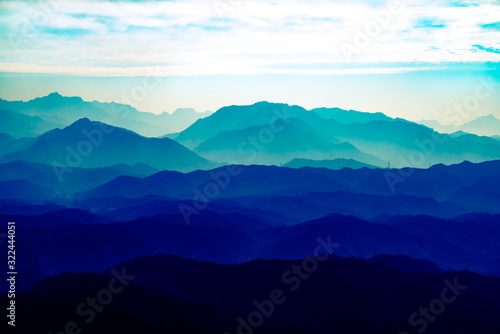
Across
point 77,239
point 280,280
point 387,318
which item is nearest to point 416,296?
point 387,318

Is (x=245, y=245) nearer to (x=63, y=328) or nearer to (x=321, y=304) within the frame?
(x=321, y=304)

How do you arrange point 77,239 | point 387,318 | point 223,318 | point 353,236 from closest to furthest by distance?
point 223,318 → point 387,318 → point 77,239 → point 353,236

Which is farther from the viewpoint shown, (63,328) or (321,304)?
(321,304)

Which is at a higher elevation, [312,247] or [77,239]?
[77,239]

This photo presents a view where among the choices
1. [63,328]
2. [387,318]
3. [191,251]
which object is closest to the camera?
[63,328]

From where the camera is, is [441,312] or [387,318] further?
[441,312]

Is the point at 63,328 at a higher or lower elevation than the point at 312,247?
higher

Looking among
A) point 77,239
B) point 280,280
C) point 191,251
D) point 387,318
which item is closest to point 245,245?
point 191,251

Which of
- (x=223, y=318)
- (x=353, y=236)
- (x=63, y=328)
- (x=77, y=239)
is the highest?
(x=63, y=328)

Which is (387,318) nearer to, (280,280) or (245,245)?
(280,280)
